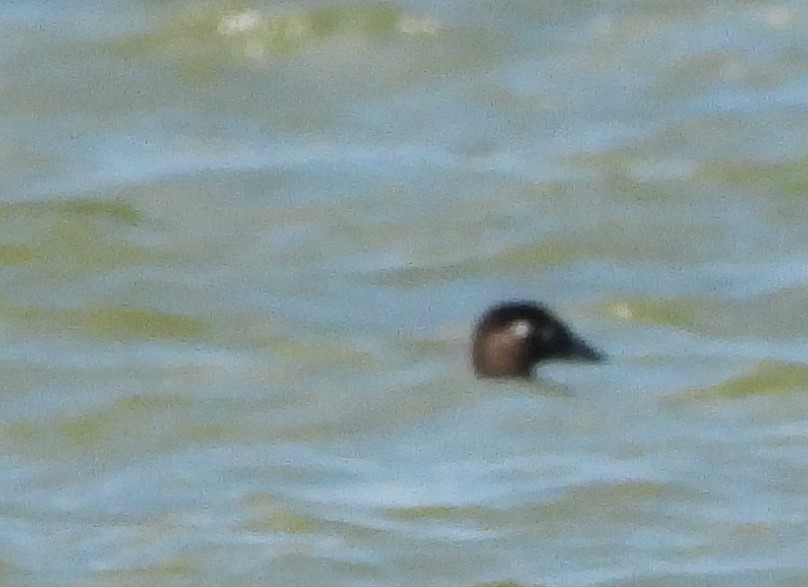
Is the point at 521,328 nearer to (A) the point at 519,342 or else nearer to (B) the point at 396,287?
(A) the point at 519,342

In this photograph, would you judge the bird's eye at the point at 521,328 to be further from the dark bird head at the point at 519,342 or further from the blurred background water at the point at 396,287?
the blurred background water at the point at 396,287

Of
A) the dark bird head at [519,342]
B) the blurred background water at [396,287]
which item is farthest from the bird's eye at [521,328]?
the blurred background water at [396,287]

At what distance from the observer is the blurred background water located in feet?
29.2

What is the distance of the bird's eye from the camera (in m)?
10.3

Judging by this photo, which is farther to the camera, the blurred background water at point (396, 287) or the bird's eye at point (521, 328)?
the bird's eye at point (521, 328)

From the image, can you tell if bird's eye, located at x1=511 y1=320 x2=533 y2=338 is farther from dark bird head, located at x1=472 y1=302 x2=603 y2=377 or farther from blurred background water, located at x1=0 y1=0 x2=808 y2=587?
blurred background water, located at x1=0 y1=0 x2=808 y2=587

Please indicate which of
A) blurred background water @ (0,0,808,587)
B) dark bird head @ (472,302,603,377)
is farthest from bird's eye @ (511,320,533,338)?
blurred background water @ (0,0,808,587)

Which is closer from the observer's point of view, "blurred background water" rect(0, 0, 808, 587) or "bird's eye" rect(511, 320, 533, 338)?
"blurred background water" rect(0, 0, 808, 587)

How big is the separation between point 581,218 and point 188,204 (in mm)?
1483

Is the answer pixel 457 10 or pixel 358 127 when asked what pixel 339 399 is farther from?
pixel 457 10

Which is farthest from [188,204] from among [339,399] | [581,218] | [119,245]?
[339,399]

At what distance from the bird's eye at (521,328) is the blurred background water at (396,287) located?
6.9 inches

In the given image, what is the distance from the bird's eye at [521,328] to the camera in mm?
10258

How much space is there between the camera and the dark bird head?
33.5ft
